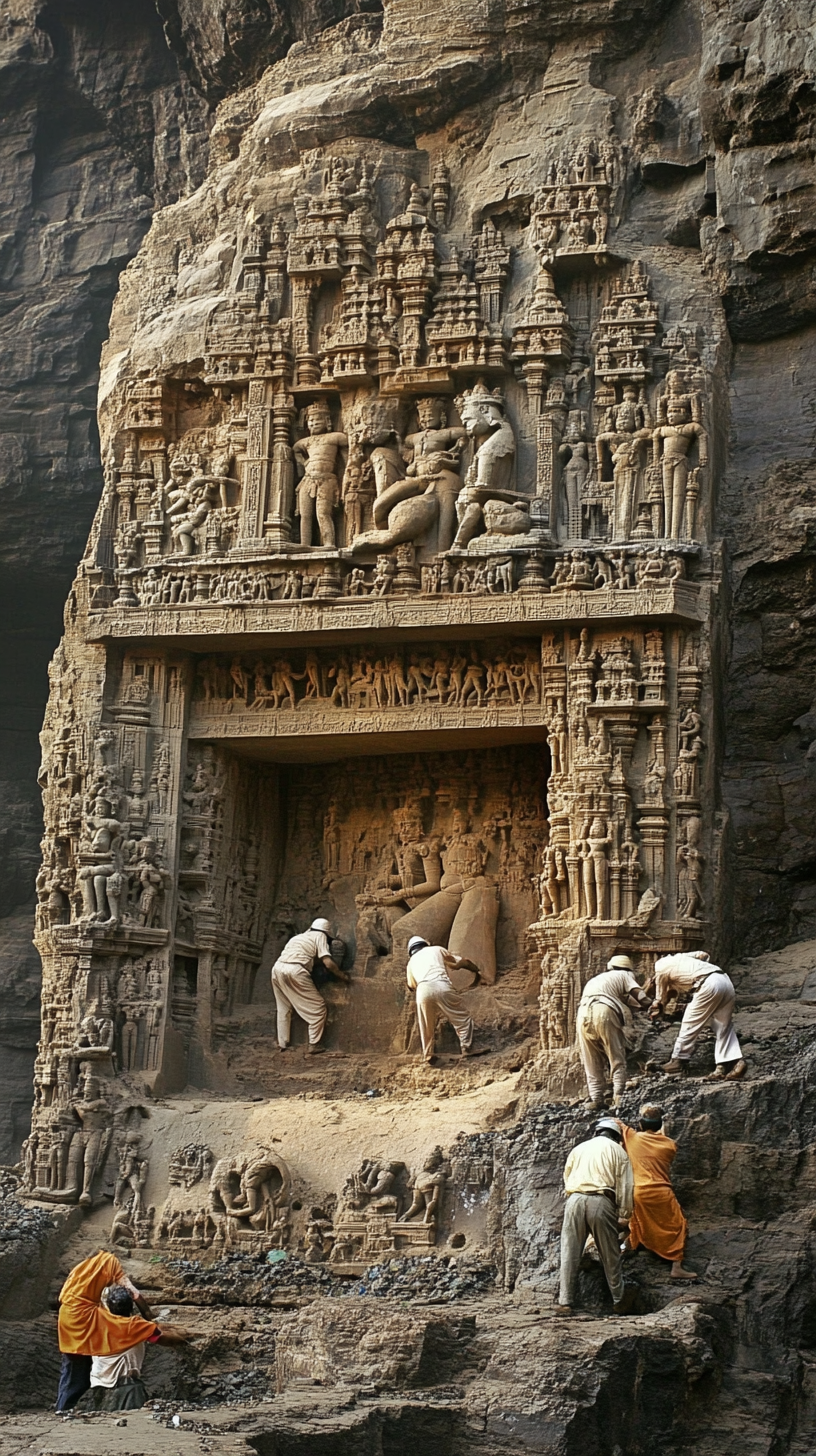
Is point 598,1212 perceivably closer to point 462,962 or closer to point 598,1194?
point 598,1194

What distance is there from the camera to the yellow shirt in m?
12.8

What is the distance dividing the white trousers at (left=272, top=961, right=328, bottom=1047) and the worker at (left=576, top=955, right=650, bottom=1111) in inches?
153

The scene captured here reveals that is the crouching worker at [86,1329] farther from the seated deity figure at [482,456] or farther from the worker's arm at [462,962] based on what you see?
the seated deity figure at [482,456]

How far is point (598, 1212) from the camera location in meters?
12.6

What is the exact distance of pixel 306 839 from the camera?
20812 mm

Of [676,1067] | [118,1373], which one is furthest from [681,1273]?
[118,1373]

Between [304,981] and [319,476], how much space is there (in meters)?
4.80

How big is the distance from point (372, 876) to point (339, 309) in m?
5.56

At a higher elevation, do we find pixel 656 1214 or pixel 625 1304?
pixel 656 1214

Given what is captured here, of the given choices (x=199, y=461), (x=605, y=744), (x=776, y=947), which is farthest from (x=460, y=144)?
(x=776, y=947)

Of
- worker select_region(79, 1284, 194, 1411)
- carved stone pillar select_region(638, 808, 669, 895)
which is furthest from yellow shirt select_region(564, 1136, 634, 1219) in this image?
carved stone pillar select_region(638, 808, 669, 895)

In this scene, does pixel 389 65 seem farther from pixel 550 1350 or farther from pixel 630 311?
pixel 550 1350

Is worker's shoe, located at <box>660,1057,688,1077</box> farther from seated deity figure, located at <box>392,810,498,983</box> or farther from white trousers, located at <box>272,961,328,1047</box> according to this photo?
white trousers, located at <box>272,961,328,1047</box>

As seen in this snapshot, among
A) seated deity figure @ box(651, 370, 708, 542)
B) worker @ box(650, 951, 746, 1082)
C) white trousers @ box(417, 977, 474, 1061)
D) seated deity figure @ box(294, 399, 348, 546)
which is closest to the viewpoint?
worker @ box(650, 951, 746, 1082)
